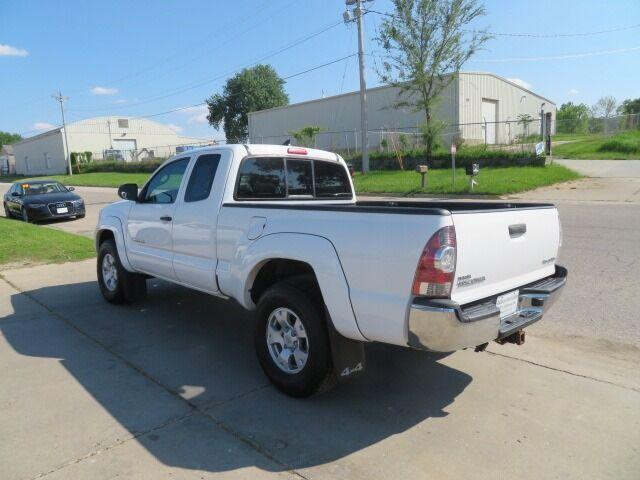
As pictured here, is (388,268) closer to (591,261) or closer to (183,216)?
(183,216)

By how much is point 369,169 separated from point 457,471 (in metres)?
27.2

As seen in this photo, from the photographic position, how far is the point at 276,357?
385 centimetres

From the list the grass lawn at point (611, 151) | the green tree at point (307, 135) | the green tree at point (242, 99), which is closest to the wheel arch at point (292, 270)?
the grass lawn at point (611, 151)

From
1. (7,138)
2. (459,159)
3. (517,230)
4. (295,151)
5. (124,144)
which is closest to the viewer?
(517,230)

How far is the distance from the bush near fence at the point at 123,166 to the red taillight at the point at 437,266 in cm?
4616

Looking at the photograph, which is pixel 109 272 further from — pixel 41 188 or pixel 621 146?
pixel 621 146

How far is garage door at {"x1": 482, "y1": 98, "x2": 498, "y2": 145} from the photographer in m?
34.4

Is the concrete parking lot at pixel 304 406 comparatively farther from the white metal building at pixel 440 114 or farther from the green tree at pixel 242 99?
the green tree at pixel 242 99

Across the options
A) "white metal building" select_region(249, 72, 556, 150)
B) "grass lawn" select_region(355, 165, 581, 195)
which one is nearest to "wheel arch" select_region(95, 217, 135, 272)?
"grass lawn" select_region(355, 165, 581, 195)

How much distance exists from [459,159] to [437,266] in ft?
79.3

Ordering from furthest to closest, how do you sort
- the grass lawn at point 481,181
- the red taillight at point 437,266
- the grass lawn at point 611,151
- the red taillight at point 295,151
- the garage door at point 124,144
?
the garage door at point 124,144
the grass lawn at point 611,151
the grass lawn at point 481,181
the red taillight at point 295,151
the red taillight at point 437,266

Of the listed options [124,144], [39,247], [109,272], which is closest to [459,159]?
[39,247]

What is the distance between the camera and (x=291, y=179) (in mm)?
5035

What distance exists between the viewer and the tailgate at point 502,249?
304cm
